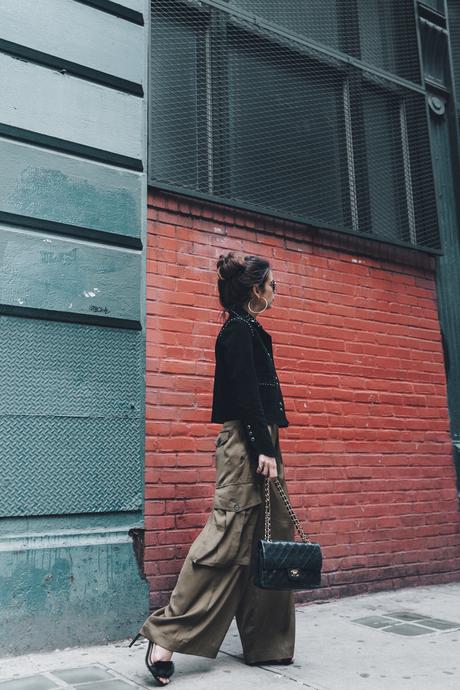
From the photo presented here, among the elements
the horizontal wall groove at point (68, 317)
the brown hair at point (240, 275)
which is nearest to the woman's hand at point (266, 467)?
the brown hair at point (240, 275)

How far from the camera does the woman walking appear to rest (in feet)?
10.4

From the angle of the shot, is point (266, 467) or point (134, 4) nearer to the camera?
point (266, 467)

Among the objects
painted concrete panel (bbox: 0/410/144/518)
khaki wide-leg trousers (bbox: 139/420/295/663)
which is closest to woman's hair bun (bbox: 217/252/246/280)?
khaki wide-leg trousers (bbox: 139/420/295/663)

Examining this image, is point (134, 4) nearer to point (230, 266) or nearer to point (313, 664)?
point (230, 266)

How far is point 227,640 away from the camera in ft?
12.7

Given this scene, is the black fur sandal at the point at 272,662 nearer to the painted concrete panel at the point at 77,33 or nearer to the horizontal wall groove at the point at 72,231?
the horizontal wall groove at the point at 72,231

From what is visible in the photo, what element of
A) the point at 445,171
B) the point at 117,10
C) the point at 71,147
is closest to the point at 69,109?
the point at 71,147

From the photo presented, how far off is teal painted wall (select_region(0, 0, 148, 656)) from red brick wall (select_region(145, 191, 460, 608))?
232mm

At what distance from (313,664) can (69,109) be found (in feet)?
11.0

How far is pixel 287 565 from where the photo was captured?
3.12m

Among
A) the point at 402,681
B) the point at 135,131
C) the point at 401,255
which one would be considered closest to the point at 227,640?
the point at 402,681

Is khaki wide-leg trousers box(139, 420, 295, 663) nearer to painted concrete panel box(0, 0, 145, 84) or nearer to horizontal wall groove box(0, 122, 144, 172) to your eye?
horizontal wall groove box(0, 122, 144, 172)

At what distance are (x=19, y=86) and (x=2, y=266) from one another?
1082 mm

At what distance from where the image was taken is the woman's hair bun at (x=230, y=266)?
139 inches
